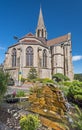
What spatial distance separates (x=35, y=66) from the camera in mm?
52031

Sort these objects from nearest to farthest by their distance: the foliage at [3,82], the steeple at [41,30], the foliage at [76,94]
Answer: the foliage at [3,82]
the foliage at [76,94]
the steeple at [41,30]

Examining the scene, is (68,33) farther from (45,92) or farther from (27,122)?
(27,122)

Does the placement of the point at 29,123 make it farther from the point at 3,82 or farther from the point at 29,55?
the point at 29,55

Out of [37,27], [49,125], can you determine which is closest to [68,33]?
[37,27]

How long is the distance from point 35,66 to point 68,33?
20.8m

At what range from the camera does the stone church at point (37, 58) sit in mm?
51938

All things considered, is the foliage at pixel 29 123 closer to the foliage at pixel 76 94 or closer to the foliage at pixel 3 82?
the foliage at pixel 3 82

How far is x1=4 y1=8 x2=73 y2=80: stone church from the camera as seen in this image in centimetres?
5194

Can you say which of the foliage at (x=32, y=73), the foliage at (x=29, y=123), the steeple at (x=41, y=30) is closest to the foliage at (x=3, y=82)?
the foliage at (x=29, y=123)

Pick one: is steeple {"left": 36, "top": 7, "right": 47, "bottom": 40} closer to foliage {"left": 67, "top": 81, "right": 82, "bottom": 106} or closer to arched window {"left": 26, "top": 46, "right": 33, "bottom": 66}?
arched window {"left": 26, "top": 46, "right": 33, "bottom": 66}

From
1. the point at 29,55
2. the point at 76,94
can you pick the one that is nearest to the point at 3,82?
the point at 76,94

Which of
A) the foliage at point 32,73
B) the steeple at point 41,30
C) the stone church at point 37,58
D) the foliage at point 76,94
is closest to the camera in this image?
the foliage at point 76,94

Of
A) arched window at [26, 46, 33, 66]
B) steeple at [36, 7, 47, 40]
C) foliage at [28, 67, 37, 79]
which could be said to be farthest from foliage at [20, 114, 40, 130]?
steeple at [36, 7, 47, 40]

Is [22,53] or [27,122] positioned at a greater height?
[22,53]
